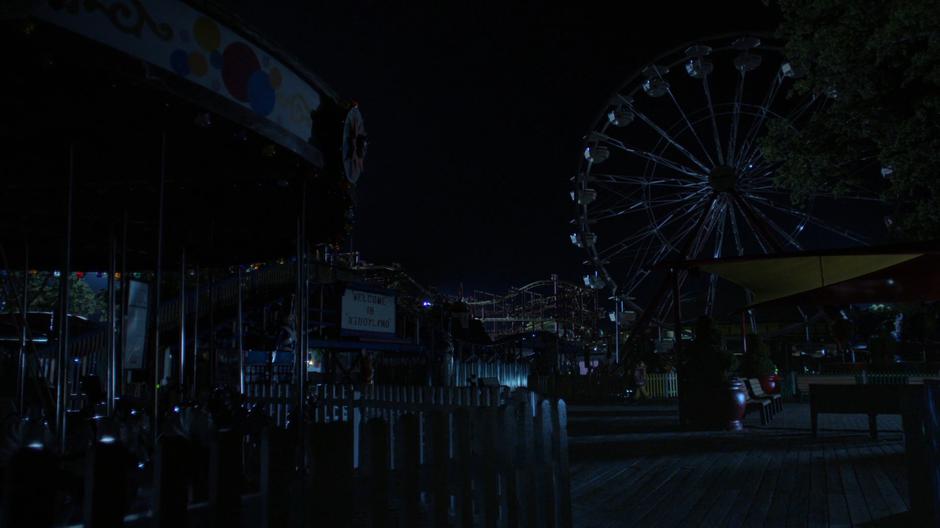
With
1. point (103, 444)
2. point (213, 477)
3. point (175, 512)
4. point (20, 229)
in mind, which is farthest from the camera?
point (20, 229)

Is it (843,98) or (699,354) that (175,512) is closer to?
(699,354)

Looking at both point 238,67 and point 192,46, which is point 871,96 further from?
point 192,46

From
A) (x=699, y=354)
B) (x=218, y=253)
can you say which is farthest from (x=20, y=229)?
(x=699, y=354)

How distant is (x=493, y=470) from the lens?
143 inches

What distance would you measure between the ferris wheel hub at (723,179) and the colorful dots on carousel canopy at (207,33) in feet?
71.4

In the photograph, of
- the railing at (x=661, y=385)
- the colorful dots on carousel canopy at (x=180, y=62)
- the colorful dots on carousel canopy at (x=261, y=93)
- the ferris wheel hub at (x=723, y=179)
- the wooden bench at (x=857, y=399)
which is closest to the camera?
the colorful dots on carousel canopy at (x=180, y=62)

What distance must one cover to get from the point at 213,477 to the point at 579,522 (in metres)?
3.67

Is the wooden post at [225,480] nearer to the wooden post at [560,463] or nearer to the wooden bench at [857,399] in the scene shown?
the wooden post at [560,463]

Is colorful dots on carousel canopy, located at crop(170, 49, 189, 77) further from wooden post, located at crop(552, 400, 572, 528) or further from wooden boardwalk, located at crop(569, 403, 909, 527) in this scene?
wooden boardwalk, located at crop(569, 403, 909, 527)

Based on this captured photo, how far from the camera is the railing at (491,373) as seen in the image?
22.1 metres

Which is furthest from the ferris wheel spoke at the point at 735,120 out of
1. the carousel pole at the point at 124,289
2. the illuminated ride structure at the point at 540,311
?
the illuminated ride structure at the point at 540,311

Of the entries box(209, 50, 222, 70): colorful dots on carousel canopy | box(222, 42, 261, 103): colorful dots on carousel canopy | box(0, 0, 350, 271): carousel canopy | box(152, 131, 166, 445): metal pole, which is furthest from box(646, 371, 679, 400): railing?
box(209, 50, 222, 70): colorful dots on carousel canopy

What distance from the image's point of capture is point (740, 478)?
22.1 ft

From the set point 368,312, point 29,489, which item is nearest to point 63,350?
point 29,489
